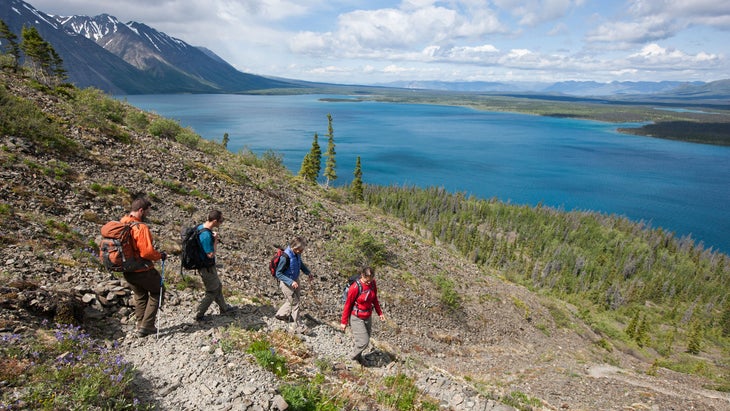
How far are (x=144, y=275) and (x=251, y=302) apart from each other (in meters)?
4.04

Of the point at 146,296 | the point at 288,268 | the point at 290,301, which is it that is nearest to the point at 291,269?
the point at 288,268

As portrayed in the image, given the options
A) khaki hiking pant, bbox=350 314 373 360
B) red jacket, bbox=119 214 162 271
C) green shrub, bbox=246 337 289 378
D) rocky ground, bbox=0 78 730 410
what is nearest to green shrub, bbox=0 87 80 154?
rocky ground, bbox=0 78 730 410

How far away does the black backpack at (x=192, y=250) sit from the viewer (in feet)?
23.9

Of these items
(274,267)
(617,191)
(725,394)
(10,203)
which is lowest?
(617,191)

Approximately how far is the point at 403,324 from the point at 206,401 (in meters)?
11.5

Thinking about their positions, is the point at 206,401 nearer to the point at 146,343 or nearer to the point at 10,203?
the point at 146,343

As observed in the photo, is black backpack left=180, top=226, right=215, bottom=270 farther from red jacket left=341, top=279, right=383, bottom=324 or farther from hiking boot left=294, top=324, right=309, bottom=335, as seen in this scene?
red jacket left=341, top=279, right=383, bottom=324

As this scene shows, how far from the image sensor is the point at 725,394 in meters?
15.4

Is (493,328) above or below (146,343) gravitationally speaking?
below

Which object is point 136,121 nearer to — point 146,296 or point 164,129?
point 164,129

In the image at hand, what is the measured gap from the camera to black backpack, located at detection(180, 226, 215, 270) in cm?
729

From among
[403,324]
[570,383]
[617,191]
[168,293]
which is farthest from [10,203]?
[617,191]

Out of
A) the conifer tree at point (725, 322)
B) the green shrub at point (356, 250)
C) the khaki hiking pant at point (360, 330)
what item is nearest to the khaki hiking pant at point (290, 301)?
the khaki hiking pant at point (360, 330)

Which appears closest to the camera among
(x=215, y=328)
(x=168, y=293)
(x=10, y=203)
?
(x=215, y=328)
